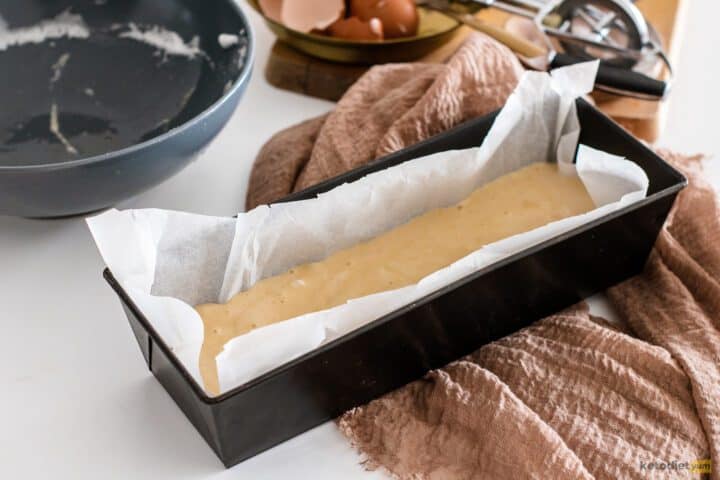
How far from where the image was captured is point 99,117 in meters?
0.90

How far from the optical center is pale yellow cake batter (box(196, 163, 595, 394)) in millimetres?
676

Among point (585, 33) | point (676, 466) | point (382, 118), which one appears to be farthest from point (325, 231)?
point (585, 33)

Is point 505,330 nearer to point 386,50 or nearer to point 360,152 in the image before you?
point 360,152

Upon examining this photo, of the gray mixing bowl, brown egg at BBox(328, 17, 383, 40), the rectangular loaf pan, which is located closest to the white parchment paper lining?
the rectangular loaf pan

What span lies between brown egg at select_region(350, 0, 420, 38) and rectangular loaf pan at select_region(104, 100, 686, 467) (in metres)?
0.26

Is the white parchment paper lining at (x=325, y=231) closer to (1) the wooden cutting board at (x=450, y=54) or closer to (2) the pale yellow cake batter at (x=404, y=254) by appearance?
(2) the pale yellow cake batter at (x=404, y=254)

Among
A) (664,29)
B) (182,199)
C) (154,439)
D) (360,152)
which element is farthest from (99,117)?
(664,29)

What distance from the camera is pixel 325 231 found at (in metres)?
0.73

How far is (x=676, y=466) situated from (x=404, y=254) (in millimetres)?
246

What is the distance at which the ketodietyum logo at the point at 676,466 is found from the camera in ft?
2.10

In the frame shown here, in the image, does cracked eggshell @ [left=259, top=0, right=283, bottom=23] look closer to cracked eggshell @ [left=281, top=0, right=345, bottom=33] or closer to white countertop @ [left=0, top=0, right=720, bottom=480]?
cracked eggshell @ [left=281, top=0, right=345, bottom=33]

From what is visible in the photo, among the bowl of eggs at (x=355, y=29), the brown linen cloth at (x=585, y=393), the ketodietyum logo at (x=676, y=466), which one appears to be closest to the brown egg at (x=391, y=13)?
the bowl of eggs at (x=355, y=29)

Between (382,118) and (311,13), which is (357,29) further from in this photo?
(382,118)

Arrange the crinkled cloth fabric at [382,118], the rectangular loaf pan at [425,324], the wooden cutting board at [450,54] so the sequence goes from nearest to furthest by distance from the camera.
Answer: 1. the rectangular loaf pan at [425,324]
2. the crinkled cloth fabric at [382,118]
3. the wooden cutting board at [450,54]
